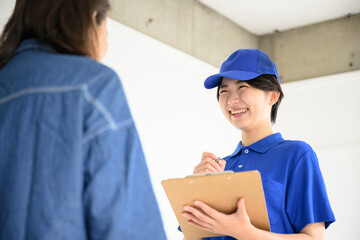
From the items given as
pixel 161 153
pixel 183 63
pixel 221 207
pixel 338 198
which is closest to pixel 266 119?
pixel 221 207

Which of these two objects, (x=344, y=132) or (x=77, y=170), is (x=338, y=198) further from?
(x=77, y=170)

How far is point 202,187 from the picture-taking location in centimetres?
125

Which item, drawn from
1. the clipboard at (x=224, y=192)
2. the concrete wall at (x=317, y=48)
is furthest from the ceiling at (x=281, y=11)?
the clipboard at (x=224, y=192)

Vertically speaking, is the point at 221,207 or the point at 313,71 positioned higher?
the point at 313,71

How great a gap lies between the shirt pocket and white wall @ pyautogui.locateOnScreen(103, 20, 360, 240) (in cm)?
190

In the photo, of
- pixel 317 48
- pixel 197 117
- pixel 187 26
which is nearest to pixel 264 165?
pixel 197 117

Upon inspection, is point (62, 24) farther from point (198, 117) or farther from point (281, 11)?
point (281, 11)

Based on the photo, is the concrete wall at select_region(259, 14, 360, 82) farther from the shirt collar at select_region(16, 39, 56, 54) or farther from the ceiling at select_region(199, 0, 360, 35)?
the shirt collar at select_region(16, 39, 56, 54)

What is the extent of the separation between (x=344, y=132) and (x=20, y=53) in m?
4.16

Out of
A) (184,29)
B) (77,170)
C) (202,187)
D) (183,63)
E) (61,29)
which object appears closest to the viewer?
(77,170)

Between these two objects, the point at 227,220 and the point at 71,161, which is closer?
the point at 71,161

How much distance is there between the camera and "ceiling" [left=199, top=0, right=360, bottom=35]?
4.52 m

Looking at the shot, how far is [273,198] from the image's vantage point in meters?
1.48

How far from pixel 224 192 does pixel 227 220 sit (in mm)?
99
